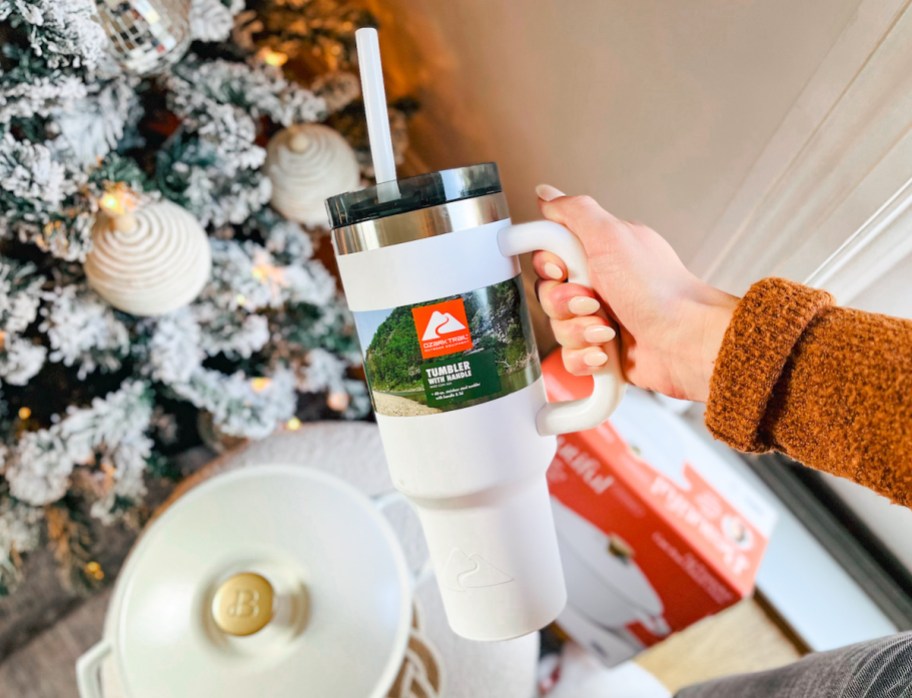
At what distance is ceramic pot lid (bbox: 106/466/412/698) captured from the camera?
22.2 inches

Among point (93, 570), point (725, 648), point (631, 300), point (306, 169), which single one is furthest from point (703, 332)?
point (93, 570)

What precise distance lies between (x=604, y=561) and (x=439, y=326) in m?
→ 0.62

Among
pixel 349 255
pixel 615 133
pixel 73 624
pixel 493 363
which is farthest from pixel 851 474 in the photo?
pixel 73 624

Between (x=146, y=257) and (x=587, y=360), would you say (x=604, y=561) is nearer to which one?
(x=587, y=360)

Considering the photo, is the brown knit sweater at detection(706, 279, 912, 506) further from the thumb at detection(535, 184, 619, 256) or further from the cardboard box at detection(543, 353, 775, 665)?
the cardboard box at detection(543, 353, 775, 665)

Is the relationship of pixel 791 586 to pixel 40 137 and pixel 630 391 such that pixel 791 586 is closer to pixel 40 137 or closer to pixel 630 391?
pixel 630 391

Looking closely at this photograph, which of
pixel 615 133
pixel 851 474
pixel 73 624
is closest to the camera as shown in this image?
pixel 851 474

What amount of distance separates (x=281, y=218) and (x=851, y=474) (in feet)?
2.55

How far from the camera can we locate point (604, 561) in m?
0.96

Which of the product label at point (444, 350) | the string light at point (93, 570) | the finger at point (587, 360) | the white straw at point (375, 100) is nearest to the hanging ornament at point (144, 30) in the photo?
the white straw at point (375, 100)

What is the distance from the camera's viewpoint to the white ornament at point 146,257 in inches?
28.9

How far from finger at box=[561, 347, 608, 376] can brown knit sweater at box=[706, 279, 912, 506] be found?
92 millimetres

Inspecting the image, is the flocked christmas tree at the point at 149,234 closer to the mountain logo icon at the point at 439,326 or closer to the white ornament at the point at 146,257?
the white ornament at the point at 146,257

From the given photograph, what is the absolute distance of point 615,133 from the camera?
2.85 ft
